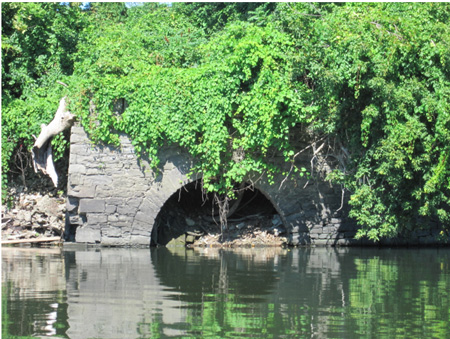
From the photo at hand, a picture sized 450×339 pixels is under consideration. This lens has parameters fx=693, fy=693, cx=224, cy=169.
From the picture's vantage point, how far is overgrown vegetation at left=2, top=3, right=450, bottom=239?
10.7 metres

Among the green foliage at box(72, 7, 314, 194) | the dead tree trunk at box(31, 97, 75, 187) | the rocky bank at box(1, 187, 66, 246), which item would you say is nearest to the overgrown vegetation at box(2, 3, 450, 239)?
the green foliage at box(72, 7, 314, 194)

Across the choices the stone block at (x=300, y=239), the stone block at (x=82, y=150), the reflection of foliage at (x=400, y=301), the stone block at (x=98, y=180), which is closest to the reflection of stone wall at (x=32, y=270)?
the stone block at (x=98, y=180)

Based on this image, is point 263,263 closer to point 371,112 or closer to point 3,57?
point 371,112

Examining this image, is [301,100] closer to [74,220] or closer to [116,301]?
[74,220]

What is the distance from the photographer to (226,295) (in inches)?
305

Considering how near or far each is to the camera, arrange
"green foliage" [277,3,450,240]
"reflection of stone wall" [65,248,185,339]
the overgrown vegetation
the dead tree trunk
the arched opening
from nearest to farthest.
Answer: "reflection of stone wall" [65,248,185,339] → "green foliage" [277,3,450,240] → the overgrown vegetation → the dead tree trunk → the arched opening

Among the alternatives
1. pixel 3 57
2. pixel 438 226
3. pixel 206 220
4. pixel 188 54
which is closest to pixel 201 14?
pixel 188 54

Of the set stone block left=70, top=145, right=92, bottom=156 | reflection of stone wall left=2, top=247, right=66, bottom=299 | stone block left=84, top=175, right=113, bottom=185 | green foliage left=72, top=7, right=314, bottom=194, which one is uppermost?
green foliage left=72, top=7, right=314, bottom=194

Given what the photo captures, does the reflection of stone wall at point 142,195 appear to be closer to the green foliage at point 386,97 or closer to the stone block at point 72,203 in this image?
the stone block at point 72,203

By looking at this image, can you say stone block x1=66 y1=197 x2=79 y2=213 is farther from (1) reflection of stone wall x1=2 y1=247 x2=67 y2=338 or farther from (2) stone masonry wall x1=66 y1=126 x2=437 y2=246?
(1) reflection of stone wall x1=2 y1=247 x2=67 y2=338

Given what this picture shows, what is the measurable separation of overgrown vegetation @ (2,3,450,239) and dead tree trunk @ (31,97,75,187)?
0.78 feet

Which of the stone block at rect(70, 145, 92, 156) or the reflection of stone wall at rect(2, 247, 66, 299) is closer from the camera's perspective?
the reflection of stone wall at rect(2, 247, 66, 299)

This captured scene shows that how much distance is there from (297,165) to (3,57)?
7.49 m

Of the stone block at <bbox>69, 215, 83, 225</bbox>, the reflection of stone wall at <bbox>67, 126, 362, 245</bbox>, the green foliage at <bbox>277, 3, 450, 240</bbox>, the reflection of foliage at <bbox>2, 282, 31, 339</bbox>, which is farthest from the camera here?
the stone block at <bbox>69, 215, 83, 225</bbox>
